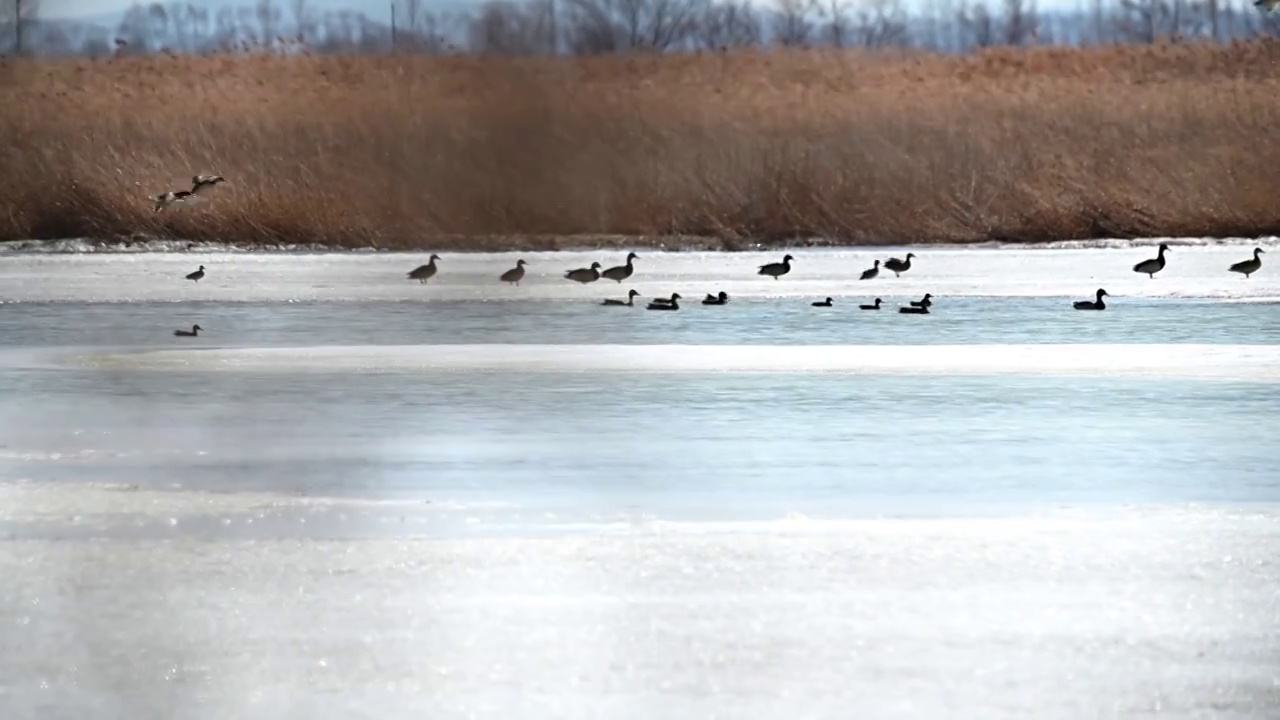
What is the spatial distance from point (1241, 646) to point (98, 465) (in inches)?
112

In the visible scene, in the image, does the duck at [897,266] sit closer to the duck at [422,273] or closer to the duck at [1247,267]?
the duck at [1247,267]


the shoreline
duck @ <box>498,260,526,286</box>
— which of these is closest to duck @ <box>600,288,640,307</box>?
duck @ <box>498,260,526,286</box>

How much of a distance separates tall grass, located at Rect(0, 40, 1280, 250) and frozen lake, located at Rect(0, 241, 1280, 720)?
4.38 meters

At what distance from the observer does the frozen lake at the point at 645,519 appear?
9.82ft

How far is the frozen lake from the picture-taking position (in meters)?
2.99

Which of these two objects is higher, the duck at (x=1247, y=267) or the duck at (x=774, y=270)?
the duck at (x=1247, y=267)

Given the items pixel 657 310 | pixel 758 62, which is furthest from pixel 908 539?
pixel 758 62

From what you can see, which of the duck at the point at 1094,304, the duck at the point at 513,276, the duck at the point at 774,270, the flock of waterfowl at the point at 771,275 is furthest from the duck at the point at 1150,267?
the duck at the point at 513,276

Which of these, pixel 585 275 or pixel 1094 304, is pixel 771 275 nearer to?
pixel 585 275

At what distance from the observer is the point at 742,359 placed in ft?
23.8

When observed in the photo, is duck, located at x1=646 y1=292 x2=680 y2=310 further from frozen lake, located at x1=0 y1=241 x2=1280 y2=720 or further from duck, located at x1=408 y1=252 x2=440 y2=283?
duck, located at x1=408 y1=252 x2=440 y2=283

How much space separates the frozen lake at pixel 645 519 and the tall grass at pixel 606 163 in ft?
14.4

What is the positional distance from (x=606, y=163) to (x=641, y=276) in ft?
5.48

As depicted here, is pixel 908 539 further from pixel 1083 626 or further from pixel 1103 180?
pixel 1103 180
